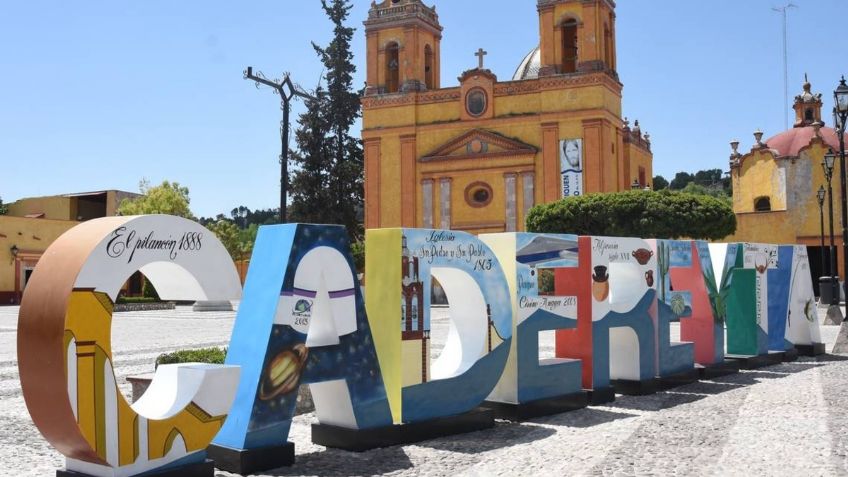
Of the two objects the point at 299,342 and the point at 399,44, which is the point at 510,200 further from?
the point at 299,342

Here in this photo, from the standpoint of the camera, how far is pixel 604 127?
39.7 meters

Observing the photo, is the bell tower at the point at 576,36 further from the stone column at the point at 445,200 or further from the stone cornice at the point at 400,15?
the stone column at the point at 445,200

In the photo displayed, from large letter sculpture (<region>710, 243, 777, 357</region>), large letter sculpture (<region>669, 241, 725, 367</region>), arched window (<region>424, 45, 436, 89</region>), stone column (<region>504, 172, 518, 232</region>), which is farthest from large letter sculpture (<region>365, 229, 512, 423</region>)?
arched window (<region>424, 45, 436, 89</region>)

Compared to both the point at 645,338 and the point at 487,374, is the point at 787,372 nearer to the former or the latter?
the point at 645,338

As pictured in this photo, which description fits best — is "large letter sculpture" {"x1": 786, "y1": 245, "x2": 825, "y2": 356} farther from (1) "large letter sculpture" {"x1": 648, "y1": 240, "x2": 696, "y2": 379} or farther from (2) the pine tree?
(2) the pine tree

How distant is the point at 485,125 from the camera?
42.2 meters

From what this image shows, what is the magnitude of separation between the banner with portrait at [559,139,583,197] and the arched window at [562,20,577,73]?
400cm

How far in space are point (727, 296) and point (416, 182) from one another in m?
29.6

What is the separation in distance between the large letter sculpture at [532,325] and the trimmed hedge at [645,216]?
23.2 m

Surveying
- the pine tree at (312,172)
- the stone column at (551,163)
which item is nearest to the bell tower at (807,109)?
the stone column at (551,163)

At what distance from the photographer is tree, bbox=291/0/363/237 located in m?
49.5

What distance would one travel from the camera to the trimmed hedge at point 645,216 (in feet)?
108

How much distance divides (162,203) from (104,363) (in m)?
47.9

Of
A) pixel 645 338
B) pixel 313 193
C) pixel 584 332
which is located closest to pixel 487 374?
pixel 584 332
